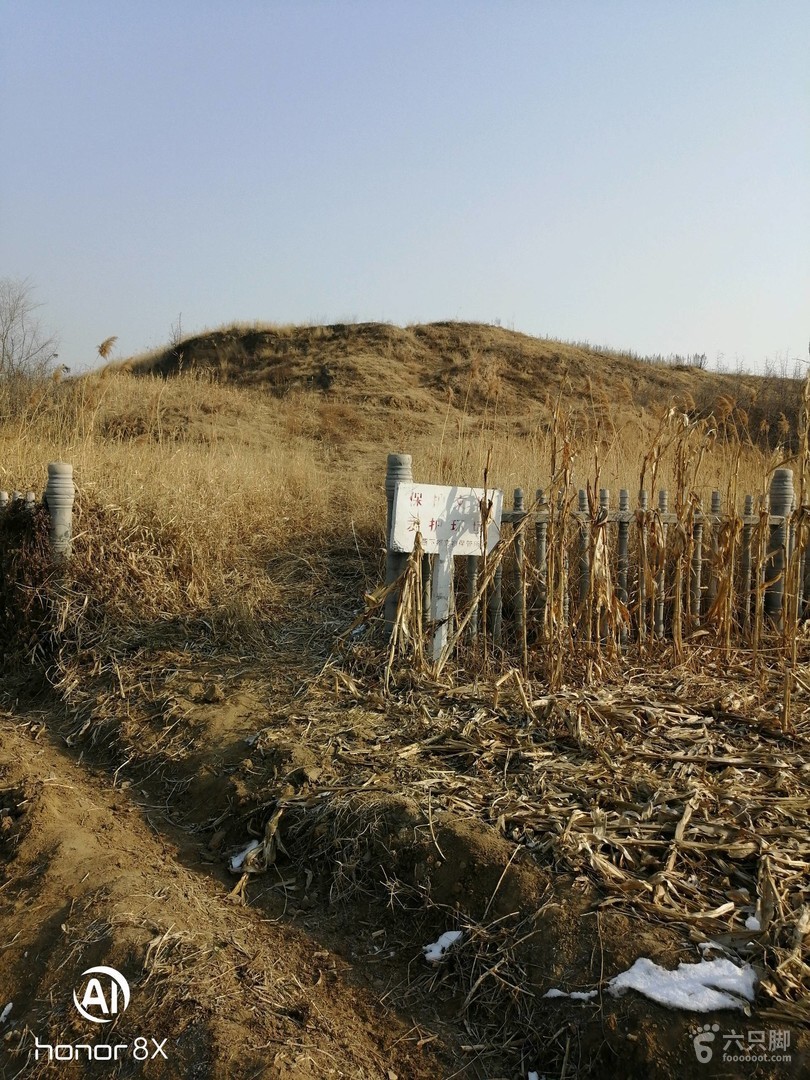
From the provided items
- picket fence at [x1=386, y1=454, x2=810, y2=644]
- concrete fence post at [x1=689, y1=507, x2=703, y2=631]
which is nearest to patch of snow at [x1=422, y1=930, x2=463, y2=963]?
picket fence at [x1=386, y1=454, x2=810, y2=644]

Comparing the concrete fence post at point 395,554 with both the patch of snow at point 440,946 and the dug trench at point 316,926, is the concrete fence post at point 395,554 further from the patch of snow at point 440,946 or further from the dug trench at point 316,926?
the patch of snow at point 440,946

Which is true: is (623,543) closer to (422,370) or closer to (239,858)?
(239,858)

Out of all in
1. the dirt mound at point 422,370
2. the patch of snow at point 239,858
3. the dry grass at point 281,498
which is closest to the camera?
the patch of snow at point 239,858

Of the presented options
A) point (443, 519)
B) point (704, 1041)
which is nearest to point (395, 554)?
point (443, 519)

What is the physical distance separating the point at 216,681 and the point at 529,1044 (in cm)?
314

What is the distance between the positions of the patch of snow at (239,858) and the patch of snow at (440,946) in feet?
3.08

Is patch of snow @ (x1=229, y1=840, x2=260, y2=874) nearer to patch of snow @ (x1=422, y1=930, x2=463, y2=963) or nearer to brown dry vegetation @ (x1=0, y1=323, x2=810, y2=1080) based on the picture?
brown dry vegetation @ (x1=0, y1=323, x2=810, y2=1080)

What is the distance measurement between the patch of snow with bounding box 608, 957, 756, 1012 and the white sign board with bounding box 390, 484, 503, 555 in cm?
278

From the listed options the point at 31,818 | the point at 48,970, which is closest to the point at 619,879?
the point at 48,970

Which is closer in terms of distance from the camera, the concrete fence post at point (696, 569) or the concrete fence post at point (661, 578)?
the concrete fence post at point (661, 578)

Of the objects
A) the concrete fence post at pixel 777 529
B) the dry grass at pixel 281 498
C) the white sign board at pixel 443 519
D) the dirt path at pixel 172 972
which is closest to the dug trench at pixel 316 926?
the dirt path at pixel 172 972

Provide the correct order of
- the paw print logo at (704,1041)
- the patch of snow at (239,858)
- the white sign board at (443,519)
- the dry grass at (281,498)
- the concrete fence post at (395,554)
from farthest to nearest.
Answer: the dry grass at (281,498)
the concrete fence post at (395,554)
the white sign board at (443,519)
the patch of snow at (239,858)
the paw print logo at (704,1041)

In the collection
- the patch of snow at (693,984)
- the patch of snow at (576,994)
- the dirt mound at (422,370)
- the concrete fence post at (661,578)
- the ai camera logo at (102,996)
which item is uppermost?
the dirt mound at (422,370)

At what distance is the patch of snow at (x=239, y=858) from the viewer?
346cm
